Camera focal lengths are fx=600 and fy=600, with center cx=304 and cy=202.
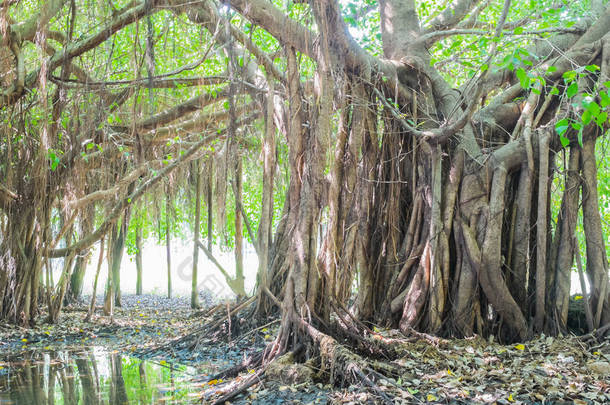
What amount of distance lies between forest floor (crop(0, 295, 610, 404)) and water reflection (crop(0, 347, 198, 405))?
0.20 meters

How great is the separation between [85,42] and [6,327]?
12.0 feet

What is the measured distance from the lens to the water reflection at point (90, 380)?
13.6 feet

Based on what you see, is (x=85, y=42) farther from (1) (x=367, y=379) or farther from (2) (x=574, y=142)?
(2) (x=574, y=142)

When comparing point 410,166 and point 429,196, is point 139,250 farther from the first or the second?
point 429,196

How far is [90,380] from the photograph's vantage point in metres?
4.81

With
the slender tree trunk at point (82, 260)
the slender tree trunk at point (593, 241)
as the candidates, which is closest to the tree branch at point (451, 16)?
the slender tree trunk at point (593, 241)

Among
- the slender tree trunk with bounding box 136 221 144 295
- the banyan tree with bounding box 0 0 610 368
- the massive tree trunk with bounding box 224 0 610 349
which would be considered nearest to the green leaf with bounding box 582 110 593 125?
the banyan tree with bounding box 0 0 610 368

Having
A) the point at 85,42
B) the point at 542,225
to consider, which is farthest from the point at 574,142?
the point at 85,42

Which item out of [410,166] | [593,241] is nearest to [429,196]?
[410,166]

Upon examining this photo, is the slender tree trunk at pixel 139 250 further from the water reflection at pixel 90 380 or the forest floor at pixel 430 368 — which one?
the water reflection at pixel 90 380

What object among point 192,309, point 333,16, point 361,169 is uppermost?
point 333,16

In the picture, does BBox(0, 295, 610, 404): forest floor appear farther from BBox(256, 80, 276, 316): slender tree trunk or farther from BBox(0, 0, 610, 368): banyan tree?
BBox(256, 80, 276, 316): slender tree trunk

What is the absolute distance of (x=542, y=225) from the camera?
5.04 metres

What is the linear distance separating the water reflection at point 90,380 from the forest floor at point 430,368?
0.20 metres
